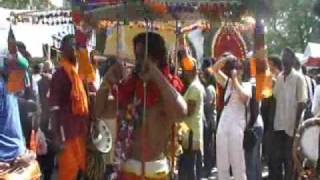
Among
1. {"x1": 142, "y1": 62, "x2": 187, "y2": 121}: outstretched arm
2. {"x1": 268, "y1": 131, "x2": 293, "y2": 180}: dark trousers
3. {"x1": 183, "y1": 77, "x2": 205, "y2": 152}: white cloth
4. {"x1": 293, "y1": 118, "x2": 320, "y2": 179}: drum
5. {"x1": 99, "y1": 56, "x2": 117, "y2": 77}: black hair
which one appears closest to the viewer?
{"x1": 142, "y1": 62, "x2": 187, "y2": 121}: outstretched arm

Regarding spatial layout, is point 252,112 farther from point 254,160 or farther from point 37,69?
point 37,69

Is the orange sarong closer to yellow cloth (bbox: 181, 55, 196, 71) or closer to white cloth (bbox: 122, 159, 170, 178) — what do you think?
yellow cloth (bbox: 181, 55, 196, 71)

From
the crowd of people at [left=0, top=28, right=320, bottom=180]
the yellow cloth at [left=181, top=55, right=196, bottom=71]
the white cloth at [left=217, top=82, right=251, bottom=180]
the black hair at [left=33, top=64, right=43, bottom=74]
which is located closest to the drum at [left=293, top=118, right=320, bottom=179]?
the crowd of people at [left=0, top=28, right=320, bottom=180]

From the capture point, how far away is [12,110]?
16.5 ft

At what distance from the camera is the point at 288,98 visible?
8.36 m

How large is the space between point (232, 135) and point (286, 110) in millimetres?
1127

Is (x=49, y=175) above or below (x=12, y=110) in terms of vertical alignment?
below

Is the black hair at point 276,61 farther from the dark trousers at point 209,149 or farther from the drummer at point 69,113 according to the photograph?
the drummer at point 69,113

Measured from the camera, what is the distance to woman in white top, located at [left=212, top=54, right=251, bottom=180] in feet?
24.7

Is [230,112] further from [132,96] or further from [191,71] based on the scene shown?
[132,96]

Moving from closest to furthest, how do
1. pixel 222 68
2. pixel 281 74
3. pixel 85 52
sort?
pixel 85 52
pixel 222 68
pixel 281 74

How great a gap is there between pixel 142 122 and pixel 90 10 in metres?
0.84

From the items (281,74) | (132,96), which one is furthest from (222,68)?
(132,96)

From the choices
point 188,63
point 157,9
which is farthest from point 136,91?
point 188,63
